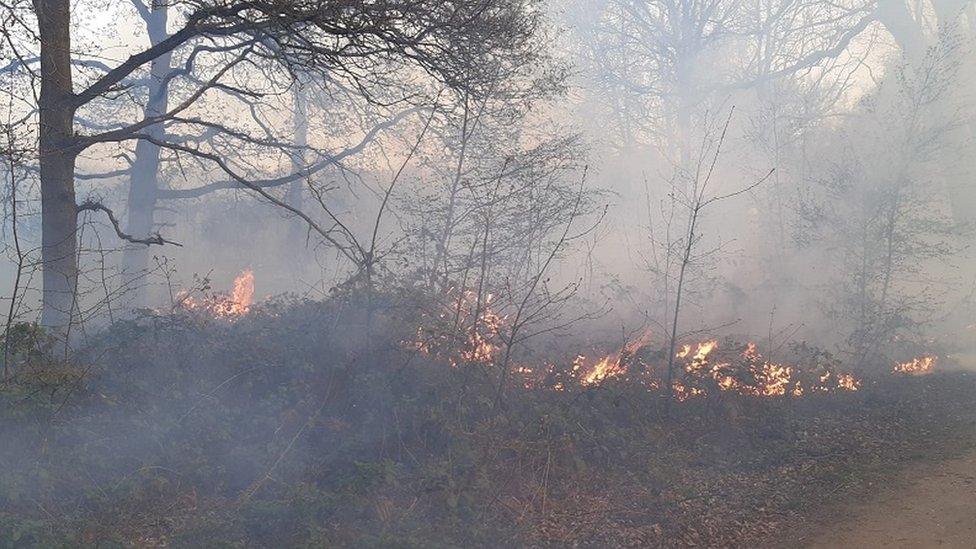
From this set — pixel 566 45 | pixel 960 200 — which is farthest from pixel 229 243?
pixel 960 200

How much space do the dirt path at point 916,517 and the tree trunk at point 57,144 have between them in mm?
8551

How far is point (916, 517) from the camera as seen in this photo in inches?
271

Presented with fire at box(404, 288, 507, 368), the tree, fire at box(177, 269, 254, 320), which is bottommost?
fire at box(404, 288, 507, 368)

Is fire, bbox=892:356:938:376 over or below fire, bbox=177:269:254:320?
below

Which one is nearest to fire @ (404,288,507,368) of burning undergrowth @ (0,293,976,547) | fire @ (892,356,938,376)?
burning undergrowth @ (0,293,976,547)

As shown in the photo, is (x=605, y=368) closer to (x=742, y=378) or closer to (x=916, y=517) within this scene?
(x=742, y=378)

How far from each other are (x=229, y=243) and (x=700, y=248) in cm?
1553

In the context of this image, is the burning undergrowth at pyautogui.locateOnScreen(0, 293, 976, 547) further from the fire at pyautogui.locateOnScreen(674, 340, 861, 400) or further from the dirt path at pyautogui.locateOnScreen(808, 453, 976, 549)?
the dirt path at pyautogui.locateOnScreen(808, 453, 976, 549)

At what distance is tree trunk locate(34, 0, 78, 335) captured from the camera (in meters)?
8.57

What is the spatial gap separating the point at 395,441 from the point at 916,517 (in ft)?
17.0

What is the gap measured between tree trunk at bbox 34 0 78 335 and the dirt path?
855cm

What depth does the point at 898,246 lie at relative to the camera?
15961 millimetres

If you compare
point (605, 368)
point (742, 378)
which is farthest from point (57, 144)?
point (742, 378)

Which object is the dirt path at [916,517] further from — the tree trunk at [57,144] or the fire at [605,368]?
the tree trunk at [57,144]
